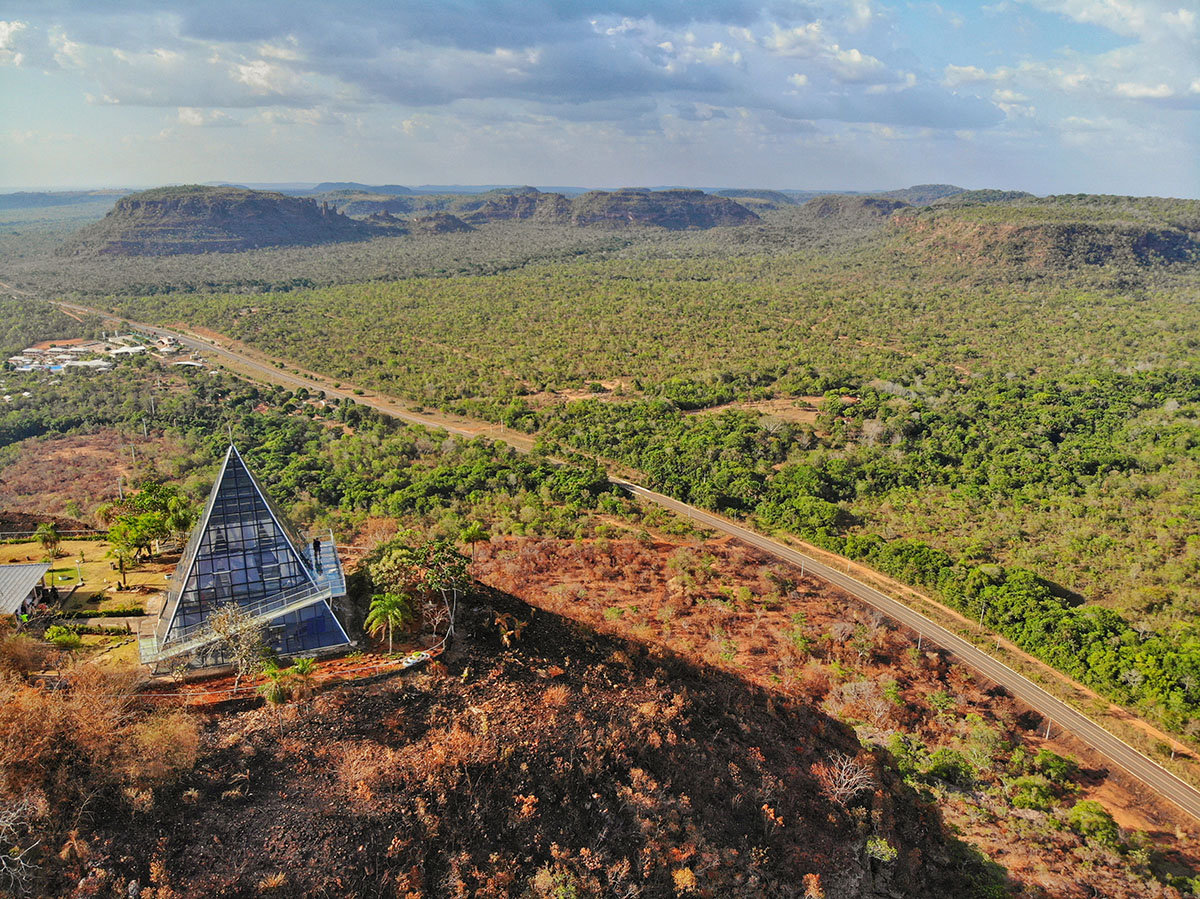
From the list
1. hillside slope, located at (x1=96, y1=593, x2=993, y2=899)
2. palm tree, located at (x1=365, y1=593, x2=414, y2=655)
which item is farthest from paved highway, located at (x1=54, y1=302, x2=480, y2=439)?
hillside slope, located at (x1=96, y1=593, x2=993, y2=899)

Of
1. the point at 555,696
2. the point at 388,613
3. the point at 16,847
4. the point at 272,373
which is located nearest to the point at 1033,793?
the point at 555,696

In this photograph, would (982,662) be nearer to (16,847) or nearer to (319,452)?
(16,847)

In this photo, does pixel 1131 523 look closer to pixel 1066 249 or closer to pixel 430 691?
pixel 430 691

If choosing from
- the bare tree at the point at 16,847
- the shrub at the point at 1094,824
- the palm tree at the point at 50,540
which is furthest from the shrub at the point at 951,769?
the palm tree at the point at 50,540

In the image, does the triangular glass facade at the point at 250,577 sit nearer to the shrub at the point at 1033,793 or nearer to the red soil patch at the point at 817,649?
the red soil patch at the point at 817,649

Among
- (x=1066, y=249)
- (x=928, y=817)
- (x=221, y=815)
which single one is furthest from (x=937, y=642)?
(x=1066, y=249)

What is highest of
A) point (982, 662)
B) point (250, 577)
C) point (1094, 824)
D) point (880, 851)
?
point (250, 577)
